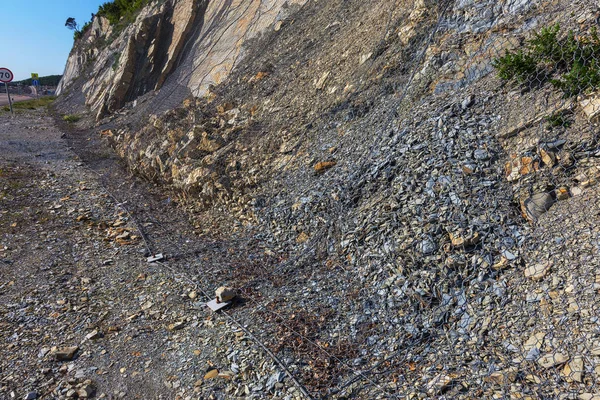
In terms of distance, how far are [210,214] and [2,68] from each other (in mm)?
15409

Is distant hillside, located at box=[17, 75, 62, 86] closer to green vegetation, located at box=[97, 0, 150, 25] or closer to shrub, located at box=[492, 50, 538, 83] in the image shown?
green vegetation, located at box=[97, 0, 150, 25]

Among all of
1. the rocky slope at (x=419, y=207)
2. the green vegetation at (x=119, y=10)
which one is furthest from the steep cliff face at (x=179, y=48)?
the rocky slope at (x=419, y=207)

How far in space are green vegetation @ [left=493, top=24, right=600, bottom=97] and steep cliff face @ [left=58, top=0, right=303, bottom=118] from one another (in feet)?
24.8

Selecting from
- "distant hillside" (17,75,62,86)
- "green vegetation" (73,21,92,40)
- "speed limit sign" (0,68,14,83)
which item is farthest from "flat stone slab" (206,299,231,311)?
"distant hillside" (17,75,62,86)

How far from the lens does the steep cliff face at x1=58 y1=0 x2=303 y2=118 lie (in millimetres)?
10914

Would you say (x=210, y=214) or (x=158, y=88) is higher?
(x=158, y=88)

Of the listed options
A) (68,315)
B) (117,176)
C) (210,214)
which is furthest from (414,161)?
(117,176)

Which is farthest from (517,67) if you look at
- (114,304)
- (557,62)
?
(114,304)

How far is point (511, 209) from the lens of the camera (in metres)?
3.22

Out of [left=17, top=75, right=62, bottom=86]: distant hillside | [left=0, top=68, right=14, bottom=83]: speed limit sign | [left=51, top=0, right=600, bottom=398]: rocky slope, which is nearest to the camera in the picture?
[left=51, top=0, right=600, bottom=398]: rocky slope

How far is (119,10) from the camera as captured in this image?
75.3ft

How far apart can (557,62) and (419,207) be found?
1731mm

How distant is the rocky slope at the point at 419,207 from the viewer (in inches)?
105

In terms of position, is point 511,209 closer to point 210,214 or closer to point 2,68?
point 210,214
